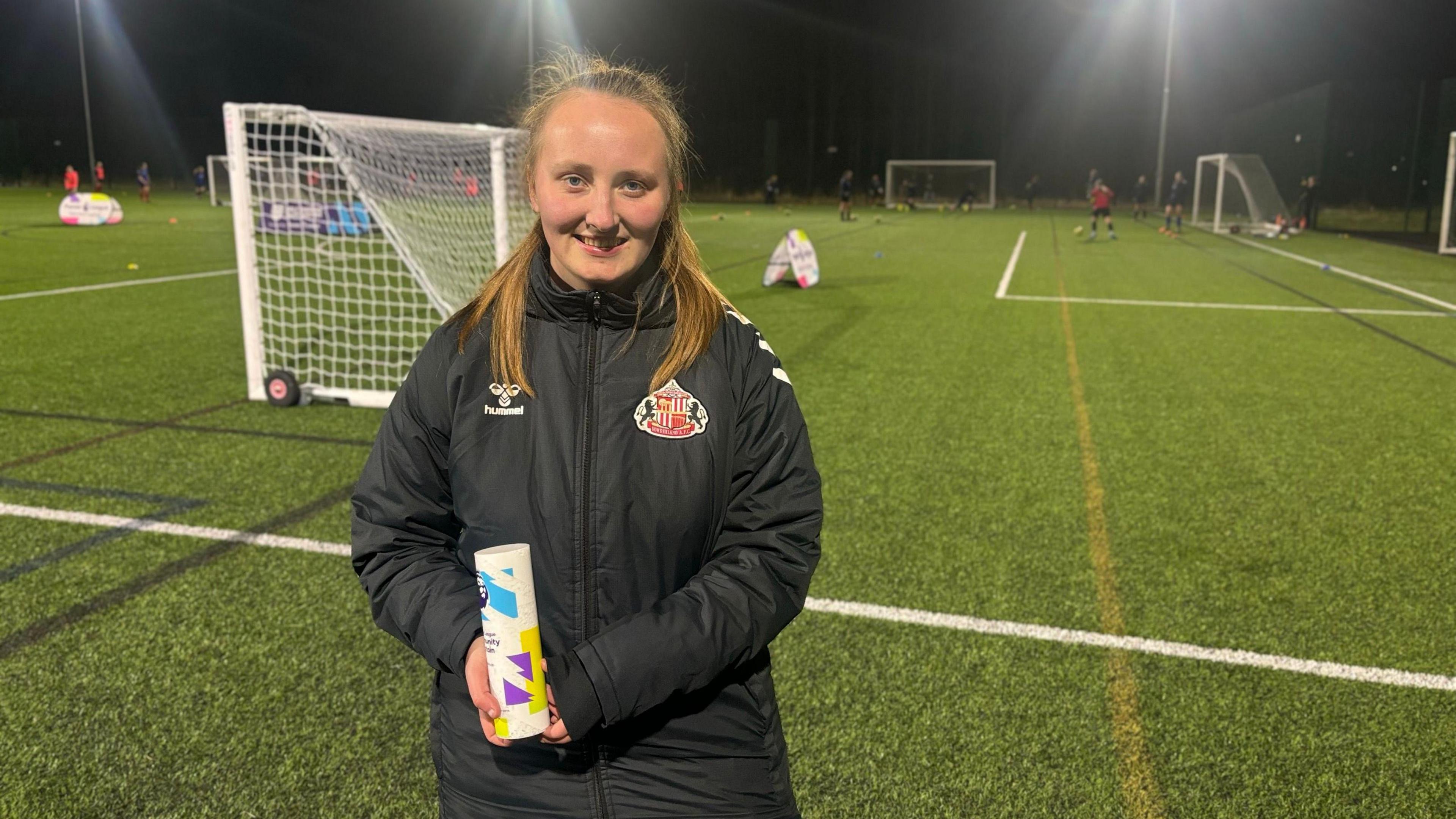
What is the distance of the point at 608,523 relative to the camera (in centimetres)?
158

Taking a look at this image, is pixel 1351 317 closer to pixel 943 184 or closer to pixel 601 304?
pixel 601 304

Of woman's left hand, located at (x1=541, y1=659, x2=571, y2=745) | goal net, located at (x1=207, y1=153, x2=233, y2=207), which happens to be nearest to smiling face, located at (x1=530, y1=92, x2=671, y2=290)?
woman's left hand, located at (x1=541, y1=659, x2=571, y2=745)

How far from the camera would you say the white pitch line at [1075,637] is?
342cm

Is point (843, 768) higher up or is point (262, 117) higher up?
point (262, 117)

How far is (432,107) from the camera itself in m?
46.9

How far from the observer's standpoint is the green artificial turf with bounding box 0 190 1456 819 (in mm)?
2863

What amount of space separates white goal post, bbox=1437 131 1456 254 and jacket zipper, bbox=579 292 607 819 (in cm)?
2279

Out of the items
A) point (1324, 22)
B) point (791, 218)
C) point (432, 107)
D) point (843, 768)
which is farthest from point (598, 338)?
point (432, 107)

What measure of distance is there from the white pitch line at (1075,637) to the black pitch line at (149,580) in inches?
5.3

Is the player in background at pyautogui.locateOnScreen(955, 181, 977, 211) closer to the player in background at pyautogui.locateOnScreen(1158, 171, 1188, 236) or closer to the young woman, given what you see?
the player in background at pyautogui.locateOnScreen(1158, 171, 1188, 236)

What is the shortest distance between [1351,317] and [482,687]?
12.8 m

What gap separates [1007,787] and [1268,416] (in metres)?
5.18

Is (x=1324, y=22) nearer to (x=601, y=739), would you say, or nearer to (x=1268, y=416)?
(x=1268, y=416)

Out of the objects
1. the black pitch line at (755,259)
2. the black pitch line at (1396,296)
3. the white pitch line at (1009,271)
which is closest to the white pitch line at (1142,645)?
the black pitch line at (755,259)
